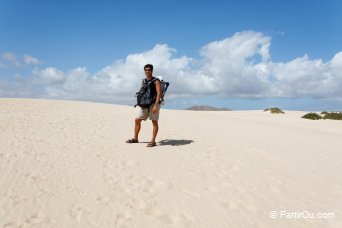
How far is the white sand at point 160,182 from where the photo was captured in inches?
168

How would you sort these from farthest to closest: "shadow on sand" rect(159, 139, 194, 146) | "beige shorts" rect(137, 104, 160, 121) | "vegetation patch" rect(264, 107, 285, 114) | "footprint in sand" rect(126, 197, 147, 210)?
1. "vegetation patch" rect(264, 107, 285, 114)
2. "shadow on sand" rect(159, 139, 194, 146)
3. "beige shorts" rect(137, 104, 160, 121)
4. "footprint in sand" rect(126, 197, 147, 210)

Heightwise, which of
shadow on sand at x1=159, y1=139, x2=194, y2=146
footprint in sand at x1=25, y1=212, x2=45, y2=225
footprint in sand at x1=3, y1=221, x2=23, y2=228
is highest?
shadow on sand at x1=159, y1=139, x2=194, y2=146

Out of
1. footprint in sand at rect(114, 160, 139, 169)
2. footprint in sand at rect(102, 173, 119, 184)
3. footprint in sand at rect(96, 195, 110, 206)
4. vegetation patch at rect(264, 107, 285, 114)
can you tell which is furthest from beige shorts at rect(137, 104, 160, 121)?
→ vegetation patch at rect(264, 107, 285, 114)

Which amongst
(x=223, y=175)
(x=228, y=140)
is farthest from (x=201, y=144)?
(x=223, y=175)

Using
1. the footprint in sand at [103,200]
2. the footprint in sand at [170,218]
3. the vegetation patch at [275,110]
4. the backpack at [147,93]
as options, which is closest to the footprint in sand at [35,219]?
the footprint in sand at [103,200]

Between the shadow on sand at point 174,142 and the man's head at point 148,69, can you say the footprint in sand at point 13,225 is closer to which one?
the man's head at point 148,69

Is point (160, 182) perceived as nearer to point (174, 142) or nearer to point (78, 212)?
point (78, 212)

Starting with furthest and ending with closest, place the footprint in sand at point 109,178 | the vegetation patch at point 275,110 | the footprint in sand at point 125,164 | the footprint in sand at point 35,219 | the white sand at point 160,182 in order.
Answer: the vegetation patch at point 275,110 → the footprint in sand at point 125,164 → the footprint in sand at point 109,178 → the white sand at point 160,182 → the footprint in sand at point 35,219

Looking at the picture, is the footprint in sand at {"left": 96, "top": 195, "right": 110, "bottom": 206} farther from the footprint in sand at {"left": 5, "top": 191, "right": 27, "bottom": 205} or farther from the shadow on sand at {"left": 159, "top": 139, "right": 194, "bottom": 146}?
the shadow on sand at {"left": 159, "top": 139, "right": 194, "bottom": 146}

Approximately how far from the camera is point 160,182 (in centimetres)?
564

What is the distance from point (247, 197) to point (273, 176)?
60.2 inches

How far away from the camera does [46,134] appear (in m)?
9.79

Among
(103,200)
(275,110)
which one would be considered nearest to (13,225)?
(103,200)

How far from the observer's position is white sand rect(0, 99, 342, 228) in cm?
427
